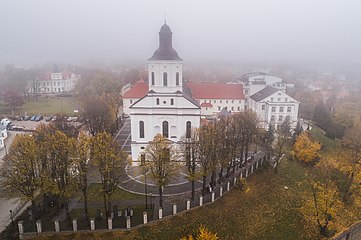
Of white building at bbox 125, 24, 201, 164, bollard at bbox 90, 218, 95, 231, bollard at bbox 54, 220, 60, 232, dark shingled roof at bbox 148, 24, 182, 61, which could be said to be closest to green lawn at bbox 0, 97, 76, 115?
white building at bbox 125, 24, 201, 164

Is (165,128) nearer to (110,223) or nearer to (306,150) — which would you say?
(110,223)

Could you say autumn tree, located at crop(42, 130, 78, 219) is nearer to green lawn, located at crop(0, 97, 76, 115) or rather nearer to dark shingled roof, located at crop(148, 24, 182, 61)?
dark shingled roof, located at crop(148, 24, 182, 61)

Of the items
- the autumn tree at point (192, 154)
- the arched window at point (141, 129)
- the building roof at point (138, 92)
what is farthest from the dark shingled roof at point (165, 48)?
the building roof at point (138, 92)

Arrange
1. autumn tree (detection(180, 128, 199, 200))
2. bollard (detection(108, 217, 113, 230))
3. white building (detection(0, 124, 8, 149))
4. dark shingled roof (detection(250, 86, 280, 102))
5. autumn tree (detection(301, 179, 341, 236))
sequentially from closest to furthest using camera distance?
bollard (detection(108, 217, 113, 230)) < autumn tree (detection(301, 179, 341, 236)) < autumn tree (detection(180, 128, 199, 200)) < white building (detection(0, 124, 8, 149)) < dark shingled roof (detection(250, 86, 280, 102))

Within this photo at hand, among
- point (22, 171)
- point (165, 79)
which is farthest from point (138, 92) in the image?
point (22, 171)

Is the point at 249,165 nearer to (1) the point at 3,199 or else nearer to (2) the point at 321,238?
(2) the point at 321,238

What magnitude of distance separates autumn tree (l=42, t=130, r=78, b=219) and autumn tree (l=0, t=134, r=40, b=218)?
2.89 ft

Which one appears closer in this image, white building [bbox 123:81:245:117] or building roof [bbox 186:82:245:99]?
white building [bbox 123:81:245:117]

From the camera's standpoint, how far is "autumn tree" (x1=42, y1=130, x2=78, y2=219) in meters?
22.8

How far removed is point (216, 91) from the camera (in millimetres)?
58438

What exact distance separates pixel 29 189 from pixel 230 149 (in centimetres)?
1875

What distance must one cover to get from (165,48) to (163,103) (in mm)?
6646

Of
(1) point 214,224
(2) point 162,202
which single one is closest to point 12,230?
(2) point 162,202

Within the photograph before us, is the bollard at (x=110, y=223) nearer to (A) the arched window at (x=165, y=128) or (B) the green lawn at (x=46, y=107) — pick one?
(A) the arched window at (x=165, y=128)
